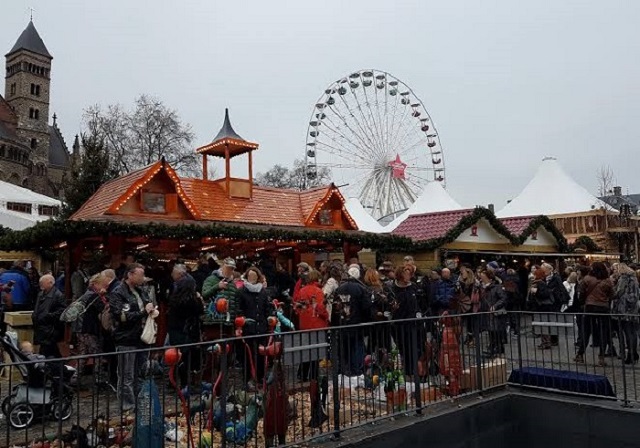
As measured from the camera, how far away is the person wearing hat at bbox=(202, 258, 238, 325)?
798 centimetres

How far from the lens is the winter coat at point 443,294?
10.7 metres

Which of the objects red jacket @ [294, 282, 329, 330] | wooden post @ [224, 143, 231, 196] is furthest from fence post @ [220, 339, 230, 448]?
wooden post @ [224, 143, 231, 196]

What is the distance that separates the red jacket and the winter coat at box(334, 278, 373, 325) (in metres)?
0.36

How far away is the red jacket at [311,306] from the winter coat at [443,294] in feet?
9.69

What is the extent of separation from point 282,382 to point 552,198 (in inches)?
1148

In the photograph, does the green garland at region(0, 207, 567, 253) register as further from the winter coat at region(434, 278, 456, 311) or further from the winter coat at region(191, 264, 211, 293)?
the winter coat at region(434, 278, 456, 311)

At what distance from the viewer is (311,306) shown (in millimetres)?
8531

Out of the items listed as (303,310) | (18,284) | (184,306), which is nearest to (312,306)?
(303,310)

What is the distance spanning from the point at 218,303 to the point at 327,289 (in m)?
2.50

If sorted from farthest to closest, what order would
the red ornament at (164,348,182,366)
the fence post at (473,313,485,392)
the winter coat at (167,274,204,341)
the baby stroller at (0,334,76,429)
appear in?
the winter coat at (167,274,204,341)
the fence post at (473,313,485,392)
the baby stroller at (0,334,76,429)
the red ornament at (164,348,182,366)

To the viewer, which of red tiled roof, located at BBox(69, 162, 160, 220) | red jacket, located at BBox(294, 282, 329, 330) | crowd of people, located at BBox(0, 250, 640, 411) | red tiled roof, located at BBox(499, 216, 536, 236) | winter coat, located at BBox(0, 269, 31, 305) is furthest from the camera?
red tiled roof, located at BBox(499, 216, 536, 236)

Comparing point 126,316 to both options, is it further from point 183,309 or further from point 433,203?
point 433,203

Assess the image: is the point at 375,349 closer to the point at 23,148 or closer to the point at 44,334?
the point at 44,334

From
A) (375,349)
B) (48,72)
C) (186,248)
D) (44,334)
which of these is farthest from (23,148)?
(375,349)
